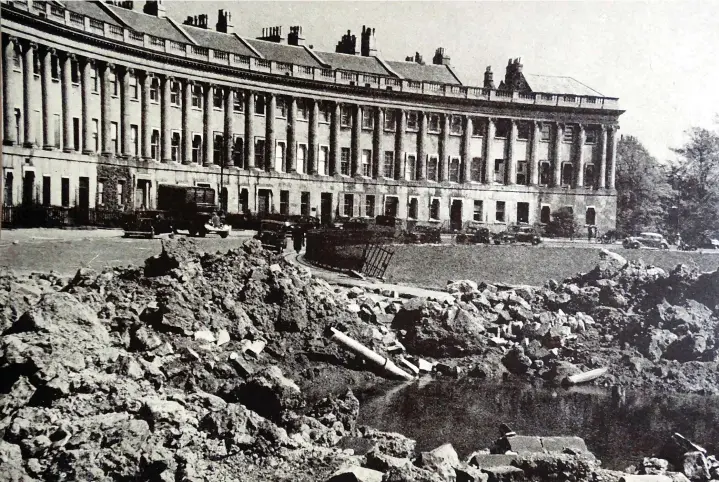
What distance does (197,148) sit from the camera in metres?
14.0

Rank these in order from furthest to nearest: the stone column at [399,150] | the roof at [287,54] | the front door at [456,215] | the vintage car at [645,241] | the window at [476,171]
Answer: the stone column at [399,150] → the window at [476,171] → the roof at [287,54] → the front door at [456,215] → the vintage car at [645,241]

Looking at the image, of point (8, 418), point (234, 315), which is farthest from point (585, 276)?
point (8, 418)

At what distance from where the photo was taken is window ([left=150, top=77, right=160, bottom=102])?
12.5 m

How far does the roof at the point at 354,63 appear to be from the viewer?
1223cm

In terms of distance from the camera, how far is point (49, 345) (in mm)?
7332

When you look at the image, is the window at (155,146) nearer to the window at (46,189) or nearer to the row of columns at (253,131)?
the row of columns at (253,131)

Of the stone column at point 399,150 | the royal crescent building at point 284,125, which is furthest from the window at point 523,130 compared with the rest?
the stone column at point 399,150

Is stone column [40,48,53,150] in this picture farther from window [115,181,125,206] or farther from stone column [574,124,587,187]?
stone column [574,124,587,187]

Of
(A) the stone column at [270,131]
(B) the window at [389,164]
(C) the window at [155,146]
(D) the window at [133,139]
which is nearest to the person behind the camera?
(D) the window at [133,139]

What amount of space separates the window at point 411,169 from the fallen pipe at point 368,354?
485 cm

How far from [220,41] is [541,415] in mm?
9575

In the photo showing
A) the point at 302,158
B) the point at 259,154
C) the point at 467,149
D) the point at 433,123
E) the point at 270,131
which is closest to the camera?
the point at 467,149

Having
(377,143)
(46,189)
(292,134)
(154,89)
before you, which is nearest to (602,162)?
(377,143)

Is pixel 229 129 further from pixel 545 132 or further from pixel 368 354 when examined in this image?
pixel 368 354
